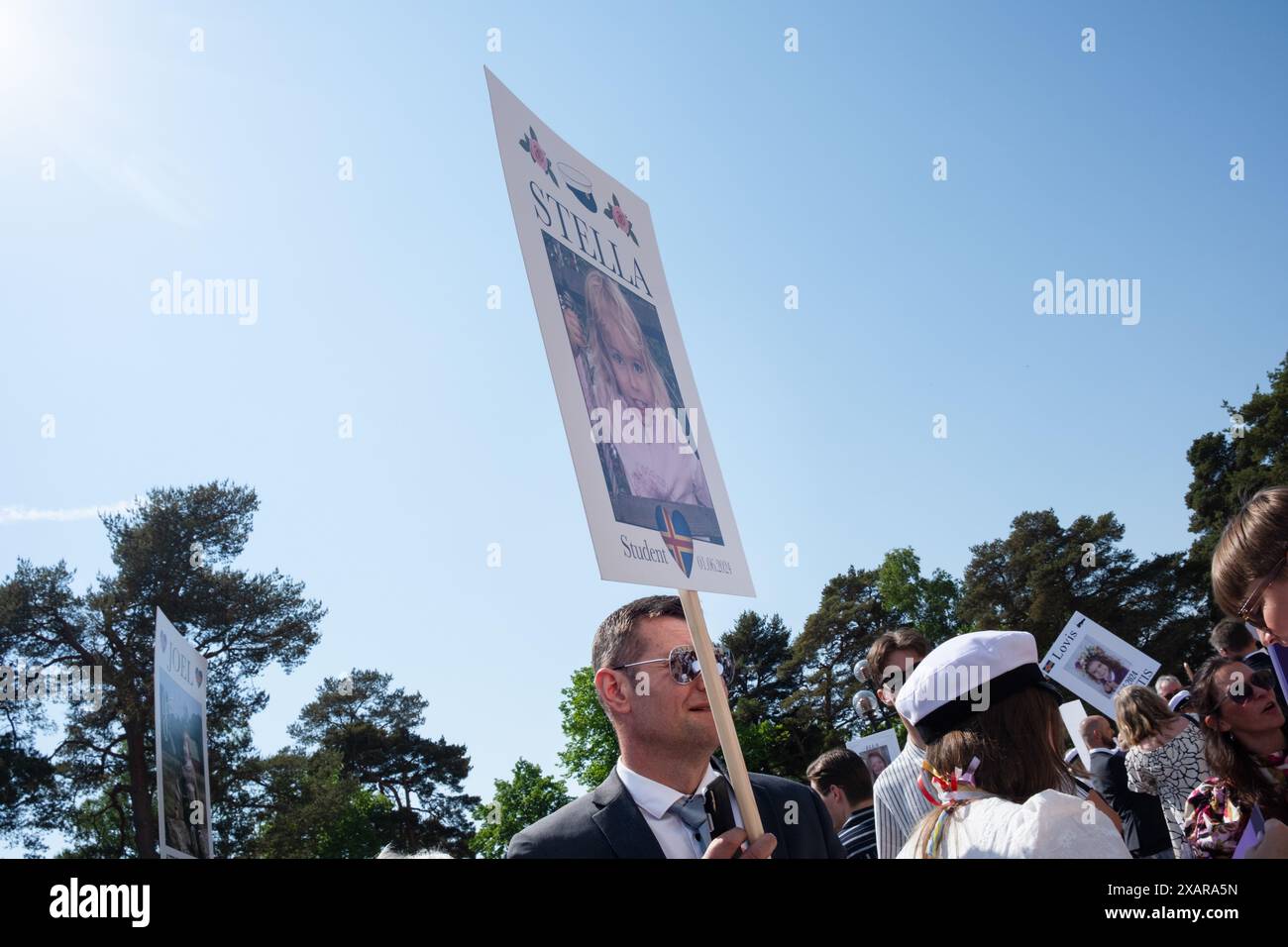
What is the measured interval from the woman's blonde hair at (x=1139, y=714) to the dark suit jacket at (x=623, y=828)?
324 centimetres

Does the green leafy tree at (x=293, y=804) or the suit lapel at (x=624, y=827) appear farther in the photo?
the green leafy tree at (x=293, y=804)

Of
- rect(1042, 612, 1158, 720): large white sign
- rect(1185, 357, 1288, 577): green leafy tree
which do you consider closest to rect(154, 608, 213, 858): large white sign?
rect(1042, 612, 1158, 720): large white sign

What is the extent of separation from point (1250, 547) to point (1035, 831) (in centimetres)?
141

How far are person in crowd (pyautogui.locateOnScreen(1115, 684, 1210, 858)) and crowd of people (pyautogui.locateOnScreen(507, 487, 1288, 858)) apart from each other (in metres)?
0.69

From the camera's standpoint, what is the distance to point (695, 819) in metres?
3.56

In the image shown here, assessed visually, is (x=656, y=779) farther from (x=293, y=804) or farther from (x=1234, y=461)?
(x=1234, y=461)

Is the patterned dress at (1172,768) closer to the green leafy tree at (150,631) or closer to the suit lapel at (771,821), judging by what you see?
the suit lapel at (771,821)

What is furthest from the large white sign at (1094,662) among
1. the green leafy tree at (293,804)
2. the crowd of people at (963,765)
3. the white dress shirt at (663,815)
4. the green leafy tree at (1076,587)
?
the green leafy tree at (1076,587)

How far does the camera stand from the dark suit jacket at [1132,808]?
6915mm

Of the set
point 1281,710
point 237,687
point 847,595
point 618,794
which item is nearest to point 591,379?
point 618,794

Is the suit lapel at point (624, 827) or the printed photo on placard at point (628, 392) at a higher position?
the printed photo on placard at point (628, 392)

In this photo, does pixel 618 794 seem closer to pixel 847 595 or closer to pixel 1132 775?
pixel 1132 775
